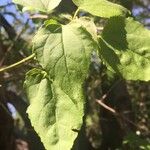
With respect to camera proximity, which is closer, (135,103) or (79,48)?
(79,48)

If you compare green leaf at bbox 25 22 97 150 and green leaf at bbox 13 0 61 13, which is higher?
green leaf at bbox 13 0 61 13

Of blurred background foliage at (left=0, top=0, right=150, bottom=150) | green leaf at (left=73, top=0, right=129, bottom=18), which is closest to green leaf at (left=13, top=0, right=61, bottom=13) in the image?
green leaf at (left=73, top=0, right=129, bottom=18)

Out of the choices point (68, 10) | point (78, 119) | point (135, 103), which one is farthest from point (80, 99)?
point (135, 103)

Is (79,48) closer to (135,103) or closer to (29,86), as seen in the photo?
(29,86)

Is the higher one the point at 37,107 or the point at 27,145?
the point at 37,107

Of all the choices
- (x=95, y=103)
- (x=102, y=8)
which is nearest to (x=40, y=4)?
(x=102, y=8)

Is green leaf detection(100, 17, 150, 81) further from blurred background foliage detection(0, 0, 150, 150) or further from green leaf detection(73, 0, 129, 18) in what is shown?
blurred background foliage detection(0, 0, 150, 150)
